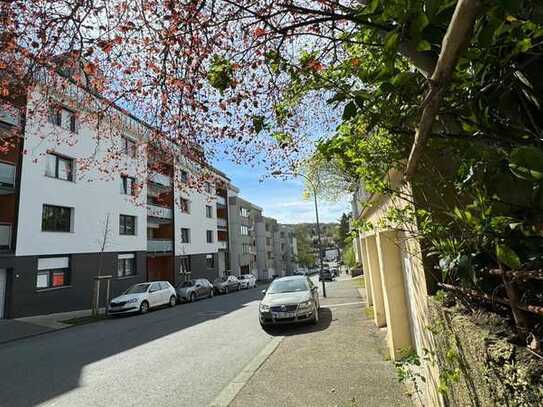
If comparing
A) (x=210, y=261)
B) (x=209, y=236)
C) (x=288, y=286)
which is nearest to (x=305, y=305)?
(x=288, y=286)

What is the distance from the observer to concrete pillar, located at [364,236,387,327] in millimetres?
9797

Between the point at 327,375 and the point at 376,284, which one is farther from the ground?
the point at 376,284

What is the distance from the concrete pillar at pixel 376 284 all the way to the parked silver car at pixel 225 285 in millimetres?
23710

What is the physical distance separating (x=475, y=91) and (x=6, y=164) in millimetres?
21766

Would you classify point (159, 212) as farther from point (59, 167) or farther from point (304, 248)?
point (304, 248)

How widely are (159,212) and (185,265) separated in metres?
6.79

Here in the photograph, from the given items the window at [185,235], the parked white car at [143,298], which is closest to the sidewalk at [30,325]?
the parked white car at [143,298]

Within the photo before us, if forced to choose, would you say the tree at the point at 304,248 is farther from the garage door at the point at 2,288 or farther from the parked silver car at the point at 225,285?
the garage door at the point at 2,288

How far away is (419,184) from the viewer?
288 cm

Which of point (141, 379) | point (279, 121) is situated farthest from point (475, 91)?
point (141, 379)

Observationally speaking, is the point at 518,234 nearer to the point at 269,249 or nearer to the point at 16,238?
the point at 16,238

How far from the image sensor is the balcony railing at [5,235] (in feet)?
57.1

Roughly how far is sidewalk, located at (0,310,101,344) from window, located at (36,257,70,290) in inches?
69.6

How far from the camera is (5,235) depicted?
1759 cm
